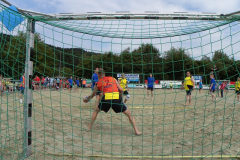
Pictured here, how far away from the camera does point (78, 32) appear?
10.4 feet

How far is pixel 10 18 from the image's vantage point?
2.78 meters

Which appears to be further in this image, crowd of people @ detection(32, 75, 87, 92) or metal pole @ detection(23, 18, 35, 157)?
crowd of people @ detection(32, 75, 87, 92)

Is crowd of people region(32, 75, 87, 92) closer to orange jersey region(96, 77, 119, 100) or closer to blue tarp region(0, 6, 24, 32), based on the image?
orange jersey region(96, 77, 119, 100)

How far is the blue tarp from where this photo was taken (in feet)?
8.72

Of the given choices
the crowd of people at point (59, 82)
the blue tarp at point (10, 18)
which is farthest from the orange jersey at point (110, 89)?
the blue tarp at point (10, 18)

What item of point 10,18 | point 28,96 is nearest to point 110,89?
point 28,96

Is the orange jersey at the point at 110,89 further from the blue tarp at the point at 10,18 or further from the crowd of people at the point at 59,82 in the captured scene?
the blue tarp at the point at 10,18

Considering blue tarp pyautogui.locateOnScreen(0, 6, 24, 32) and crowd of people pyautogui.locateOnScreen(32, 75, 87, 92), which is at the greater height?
blue tarp pyautogui.locateOnScreen(0, 6, 24, 32)

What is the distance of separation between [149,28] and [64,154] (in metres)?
2.55

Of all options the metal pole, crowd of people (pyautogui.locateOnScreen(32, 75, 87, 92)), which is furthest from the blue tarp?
crowd of people (pyautogui.locateOnScreen(32, 75, 87, 92))

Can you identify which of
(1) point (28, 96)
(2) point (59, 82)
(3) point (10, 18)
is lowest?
(1) point (28, 96)

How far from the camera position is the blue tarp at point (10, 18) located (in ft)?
8.72

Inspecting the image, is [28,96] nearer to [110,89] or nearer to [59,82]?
[59,82]

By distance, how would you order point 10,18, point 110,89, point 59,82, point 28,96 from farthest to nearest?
1. point 59,82
2. point 110,89
3. point 10,18
4. point 28,96
